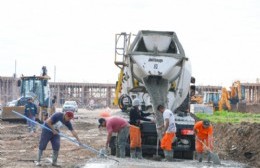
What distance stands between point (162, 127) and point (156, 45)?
2.70 m

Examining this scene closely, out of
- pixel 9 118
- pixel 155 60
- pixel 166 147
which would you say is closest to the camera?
pixel 166 147

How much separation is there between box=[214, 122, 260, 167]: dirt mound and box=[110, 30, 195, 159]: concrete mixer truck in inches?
102

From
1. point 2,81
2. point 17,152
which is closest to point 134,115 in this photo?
point 17,152

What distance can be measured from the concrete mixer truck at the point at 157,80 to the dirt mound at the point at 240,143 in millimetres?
2589

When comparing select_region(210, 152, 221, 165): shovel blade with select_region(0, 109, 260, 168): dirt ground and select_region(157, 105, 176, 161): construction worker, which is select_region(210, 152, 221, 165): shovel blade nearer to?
select_region(157, 105, 176, 161): construction worker

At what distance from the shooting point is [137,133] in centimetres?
1689

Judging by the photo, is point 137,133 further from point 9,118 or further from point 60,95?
point 60,95

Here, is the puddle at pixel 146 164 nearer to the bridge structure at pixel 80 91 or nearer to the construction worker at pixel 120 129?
the construction worker at pixel 120 129

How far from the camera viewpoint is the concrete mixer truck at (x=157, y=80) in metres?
17.3

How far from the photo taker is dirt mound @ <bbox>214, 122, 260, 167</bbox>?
19.6 metres

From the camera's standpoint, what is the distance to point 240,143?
73.0 feet

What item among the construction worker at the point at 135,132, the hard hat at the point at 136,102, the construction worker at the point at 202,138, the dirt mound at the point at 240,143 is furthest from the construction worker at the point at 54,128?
the dirt mound at the point at 240,143

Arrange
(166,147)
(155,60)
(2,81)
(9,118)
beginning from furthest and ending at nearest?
(2,81) < (9,118) < (155,60) < (166,147)

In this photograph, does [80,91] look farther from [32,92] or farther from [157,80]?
[157,80]
